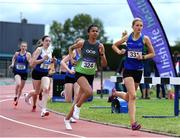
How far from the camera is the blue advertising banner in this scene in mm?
18500

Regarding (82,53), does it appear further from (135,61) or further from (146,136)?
(146,136)

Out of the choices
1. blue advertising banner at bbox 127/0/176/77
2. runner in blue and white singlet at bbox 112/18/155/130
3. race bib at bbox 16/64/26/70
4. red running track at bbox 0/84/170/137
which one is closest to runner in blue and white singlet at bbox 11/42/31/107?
race bib at bbox 16/64/26/70

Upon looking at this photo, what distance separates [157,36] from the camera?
1856 centimetres

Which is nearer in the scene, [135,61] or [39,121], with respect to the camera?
[135,61]

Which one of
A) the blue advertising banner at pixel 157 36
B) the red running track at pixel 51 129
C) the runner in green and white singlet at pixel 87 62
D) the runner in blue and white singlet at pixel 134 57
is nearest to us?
the red running track at pixel 51 129

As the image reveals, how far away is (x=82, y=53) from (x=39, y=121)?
2.32 metres

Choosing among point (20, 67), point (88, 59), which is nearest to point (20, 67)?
point (20, 67)

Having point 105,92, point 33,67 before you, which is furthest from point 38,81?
point 105,92

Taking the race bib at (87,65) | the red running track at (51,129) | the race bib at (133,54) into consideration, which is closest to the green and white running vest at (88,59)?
the race bib at (87,65)

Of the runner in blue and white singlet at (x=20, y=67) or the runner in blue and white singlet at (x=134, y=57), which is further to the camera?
the runner in blue and white singlet at (x=20, y=67)

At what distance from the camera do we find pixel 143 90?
23578 millimetres

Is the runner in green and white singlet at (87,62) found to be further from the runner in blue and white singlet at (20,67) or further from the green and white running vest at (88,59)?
the runner in blue and white singlet at (20,67)

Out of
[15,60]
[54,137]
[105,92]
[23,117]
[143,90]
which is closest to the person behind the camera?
[54,137]

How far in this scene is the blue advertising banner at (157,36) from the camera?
1850 centimetres
